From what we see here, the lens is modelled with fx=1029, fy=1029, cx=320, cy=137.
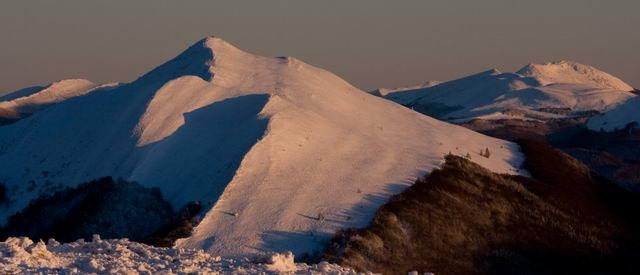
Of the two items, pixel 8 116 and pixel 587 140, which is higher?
pixel 587 140

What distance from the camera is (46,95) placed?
533 feet

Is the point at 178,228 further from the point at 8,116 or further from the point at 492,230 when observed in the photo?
the point at 8,116

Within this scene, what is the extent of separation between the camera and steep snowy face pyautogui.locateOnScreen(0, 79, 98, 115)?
491ft

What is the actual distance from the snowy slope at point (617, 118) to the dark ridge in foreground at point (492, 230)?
234 feet

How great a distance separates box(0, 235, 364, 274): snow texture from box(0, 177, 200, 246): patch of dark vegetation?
16794 mm

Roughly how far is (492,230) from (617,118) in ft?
294

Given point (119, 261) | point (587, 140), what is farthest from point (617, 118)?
point (119, 261)

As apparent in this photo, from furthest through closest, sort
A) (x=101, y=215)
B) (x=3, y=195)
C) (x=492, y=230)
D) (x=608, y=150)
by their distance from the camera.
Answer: (x=608, y=150)
(x=3, y=195)
(x=492, y=230)
(x=101, y=215)

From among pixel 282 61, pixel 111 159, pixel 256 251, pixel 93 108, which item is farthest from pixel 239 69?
pixel 256 251

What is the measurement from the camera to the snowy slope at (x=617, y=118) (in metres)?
126

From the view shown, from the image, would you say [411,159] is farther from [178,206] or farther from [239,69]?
[239,69]

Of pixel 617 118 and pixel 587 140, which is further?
pixel 617 118

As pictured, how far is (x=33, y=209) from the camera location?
49.6 m

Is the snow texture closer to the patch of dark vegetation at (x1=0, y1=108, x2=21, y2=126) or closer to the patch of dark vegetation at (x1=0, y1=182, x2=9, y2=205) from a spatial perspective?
the patch of dark vegetation at (x1=0, y1=182, x2=9, y2=205)
